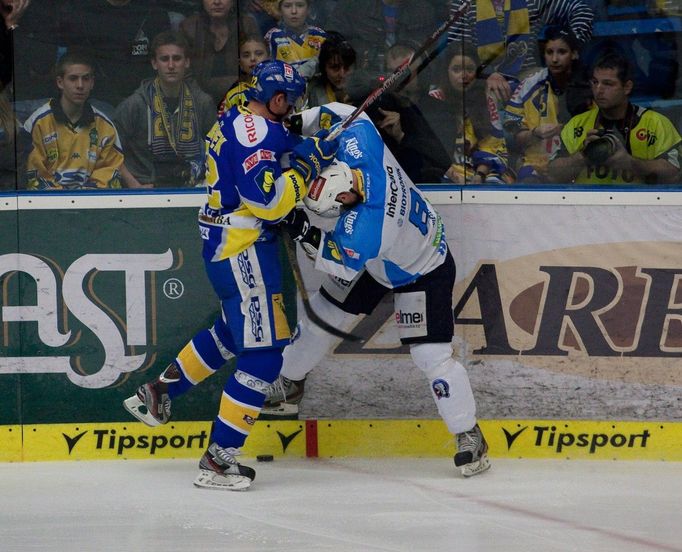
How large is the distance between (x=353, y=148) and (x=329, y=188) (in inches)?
8.4

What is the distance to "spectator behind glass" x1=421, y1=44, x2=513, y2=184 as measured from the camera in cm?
499

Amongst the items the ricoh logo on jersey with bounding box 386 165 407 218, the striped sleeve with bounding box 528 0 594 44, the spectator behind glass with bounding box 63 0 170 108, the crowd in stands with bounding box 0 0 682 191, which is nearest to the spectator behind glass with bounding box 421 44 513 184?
the crowd in stands with bounding box 0 0 682 191

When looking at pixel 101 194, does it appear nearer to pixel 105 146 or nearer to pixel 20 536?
pixel 105 146

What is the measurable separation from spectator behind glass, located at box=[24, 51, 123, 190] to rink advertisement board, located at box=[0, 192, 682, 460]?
0.09 meters

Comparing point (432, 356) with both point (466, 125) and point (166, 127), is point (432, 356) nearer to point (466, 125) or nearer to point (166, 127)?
point (466, 125)

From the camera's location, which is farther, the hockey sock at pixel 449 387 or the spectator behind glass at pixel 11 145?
the spectator behind glass at pixel 11 145

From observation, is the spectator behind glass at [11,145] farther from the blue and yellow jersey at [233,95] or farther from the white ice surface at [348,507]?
the white ice surface at [348,507]

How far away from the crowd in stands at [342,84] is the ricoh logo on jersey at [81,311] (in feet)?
1.24

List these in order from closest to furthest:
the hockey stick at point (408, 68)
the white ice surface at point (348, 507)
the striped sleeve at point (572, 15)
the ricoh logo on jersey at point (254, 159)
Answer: the white ice surface at point (348, 507), the ricoh logo on jersey at point (254, 159), the hockey stick at point (408, 68), the striped sleeve at point (572, 15)

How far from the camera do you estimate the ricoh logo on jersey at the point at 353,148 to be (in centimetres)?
455

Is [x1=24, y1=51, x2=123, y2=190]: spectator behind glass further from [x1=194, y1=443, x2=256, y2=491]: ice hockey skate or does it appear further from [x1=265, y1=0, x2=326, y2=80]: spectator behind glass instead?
[x1=194, y1=443, x2=256, y2=491]: ice hockey skate

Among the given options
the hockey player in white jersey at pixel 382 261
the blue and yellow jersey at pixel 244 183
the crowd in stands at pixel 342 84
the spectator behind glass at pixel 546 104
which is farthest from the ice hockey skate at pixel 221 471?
the spectator behind glass at pixel 546 104

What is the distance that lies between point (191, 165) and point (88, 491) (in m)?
1.41

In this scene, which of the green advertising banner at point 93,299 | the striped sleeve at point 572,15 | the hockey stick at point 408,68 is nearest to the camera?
the hockey stick at point 408,68
